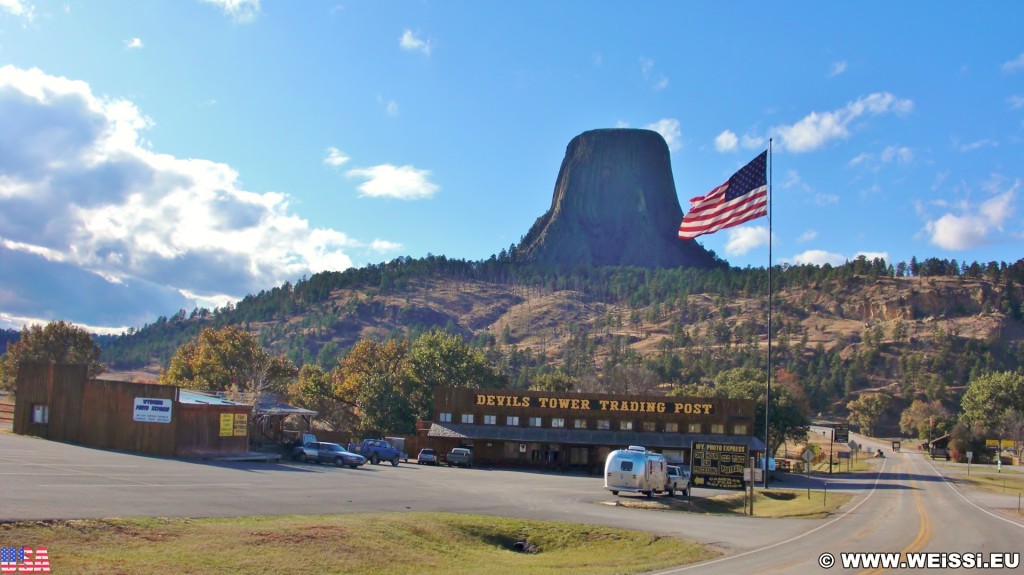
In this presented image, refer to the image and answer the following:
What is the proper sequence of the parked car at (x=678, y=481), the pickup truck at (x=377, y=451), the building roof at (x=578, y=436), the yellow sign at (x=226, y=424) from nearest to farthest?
the parked car at (x=678, y=481), the yellow sign at (x=226, y=424), the pickup truck at (x=377, y=451), the building roof at (x=578, y=436)

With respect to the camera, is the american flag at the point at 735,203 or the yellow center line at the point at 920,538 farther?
the american flag at the point at 735,203

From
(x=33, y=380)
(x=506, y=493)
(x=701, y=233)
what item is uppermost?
(x=701, y=233)

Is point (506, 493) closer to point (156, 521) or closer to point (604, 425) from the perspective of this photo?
point (156, 521)

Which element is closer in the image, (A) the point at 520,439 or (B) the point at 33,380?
(B) the point at 33,380

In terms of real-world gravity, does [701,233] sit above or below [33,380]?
above

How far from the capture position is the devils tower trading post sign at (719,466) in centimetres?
3753

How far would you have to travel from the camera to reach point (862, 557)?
20.8m

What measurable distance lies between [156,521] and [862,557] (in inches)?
671

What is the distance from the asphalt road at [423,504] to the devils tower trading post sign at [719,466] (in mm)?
4394

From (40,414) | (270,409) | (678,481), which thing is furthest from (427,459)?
(40,414)

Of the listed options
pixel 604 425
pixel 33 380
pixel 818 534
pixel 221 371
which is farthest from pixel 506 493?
pixel 221 371

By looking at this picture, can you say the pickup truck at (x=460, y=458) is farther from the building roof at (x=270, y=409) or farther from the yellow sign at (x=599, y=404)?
the building roof at (x=270, y=409)

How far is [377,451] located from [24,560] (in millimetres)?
42310

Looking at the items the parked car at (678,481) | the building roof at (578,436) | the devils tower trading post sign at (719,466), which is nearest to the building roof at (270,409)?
the building roof at (578,436)
